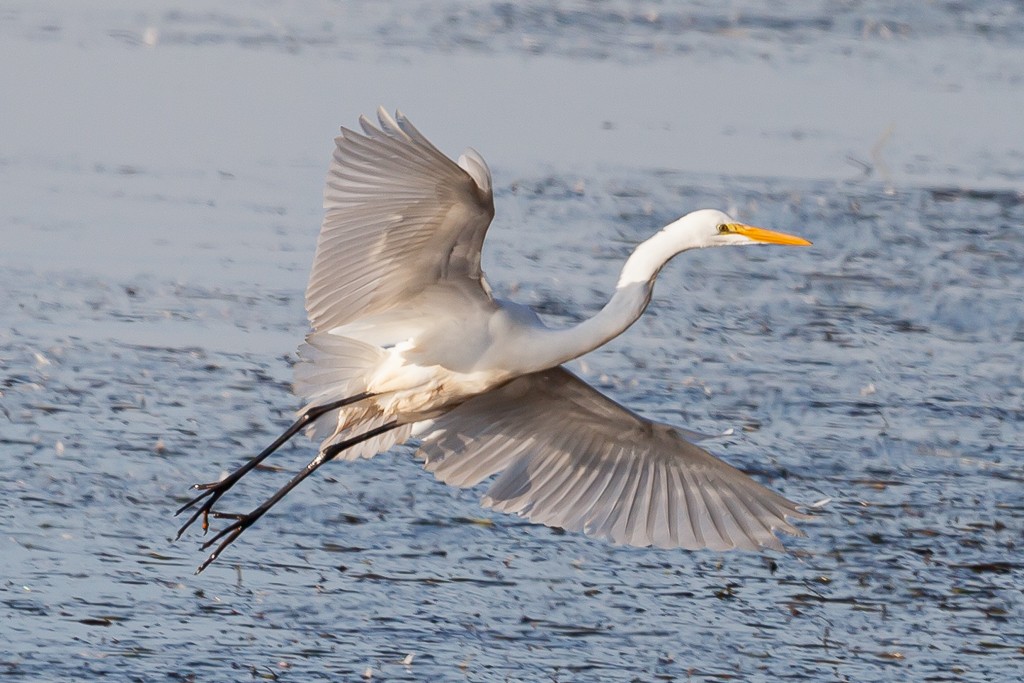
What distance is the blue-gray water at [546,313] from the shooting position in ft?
19.5

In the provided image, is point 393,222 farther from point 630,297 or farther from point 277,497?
point 277,497

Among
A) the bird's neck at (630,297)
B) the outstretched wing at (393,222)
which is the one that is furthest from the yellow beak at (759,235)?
the outstretched wing at (393,222)

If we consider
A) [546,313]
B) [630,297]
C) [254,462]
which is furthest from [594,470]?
[546,313]

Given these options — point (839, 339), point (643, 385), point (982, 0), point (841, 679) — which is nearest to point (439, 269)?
point (841, 679)

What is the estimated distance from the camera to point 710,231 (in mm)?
5707

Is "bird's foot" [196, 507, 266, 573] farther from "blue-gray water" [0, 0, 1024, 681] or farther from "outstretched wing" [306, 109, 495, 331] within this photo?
"outstretched wing" [306, 109, 495, 331]

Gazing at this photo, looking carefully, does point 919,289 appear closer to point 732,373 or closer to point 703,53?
point 732,373

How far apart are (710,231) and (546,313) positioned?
3430 millimetres

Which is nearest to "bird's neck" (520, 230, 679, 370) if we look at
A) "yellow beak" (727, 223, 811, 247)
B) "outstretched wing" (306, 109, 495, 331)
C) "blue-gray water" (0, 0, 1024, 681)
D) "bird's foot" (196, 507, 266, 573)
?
"yellow beak" (727, 223, 811, 247)

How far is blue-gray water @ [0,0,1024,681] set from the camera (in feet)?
19.5

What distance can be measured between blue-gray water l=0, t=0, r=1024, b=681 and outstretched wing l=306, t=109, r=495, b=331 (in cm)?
103

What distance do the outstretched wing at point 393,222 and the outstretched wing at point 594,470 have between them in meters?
0.63

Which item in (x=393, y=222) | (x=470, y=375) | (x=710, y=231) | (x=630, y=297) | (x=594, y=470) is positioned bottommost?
(x=594, y=470)

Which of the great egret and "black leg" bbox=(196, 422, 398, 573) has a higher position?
the great egret
